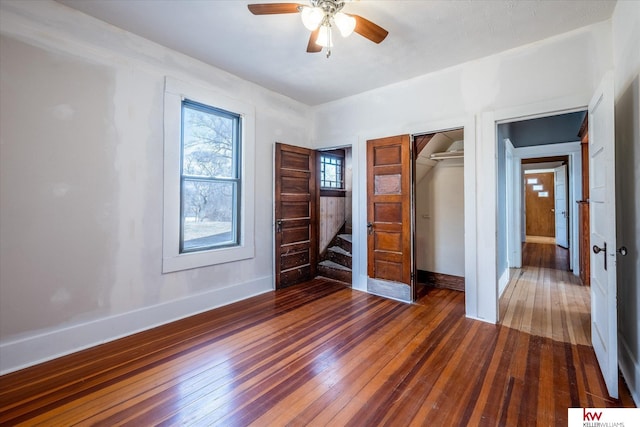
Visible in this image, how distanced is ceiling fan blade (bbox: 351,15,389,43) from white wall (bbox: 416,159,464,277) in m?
2.47

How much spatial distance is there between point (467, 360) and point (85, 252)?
131 inches

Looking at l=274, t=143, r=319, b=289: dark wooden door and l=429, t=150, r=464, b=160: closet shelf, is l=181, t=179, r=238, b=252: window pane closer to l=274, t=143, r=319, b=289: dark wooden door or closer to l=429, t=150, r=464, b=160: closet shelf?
l=274, t=143, r=319, b=289: dark wooden door

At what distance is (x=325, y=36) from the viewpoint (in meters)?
2.22

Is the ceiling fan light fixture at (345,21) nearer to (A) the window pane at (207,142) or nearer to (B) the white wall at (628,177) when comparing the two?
(B) the white wall at (628,177)

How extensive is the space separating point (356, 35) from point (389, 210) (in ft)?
6.71

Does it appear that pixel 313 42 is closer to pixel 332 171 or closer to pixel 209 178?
pixel 209 178

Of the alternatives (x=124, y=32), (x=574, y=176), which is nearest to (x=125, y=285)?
(x=124, y=32)

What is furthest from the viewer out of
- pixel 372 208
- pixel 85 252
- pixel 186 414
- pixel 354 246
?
pixel 354 246

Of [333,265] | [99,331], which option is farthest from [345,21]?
[333,265]

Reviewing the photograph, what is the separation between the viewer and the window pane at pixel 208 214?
3195 millimetres

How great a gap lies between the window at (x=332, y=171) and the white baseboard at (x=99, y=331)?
2840 millimetres

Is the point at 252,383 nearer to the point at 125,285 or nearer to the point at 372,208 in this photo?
the point at 125,285

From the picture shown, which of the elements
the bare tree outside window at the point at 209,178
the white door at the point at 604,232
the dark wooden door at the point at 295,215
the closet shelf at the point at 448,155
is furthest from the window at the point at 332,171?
the white door at the point at 604,232

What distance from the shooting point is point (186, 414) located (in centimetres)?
167
